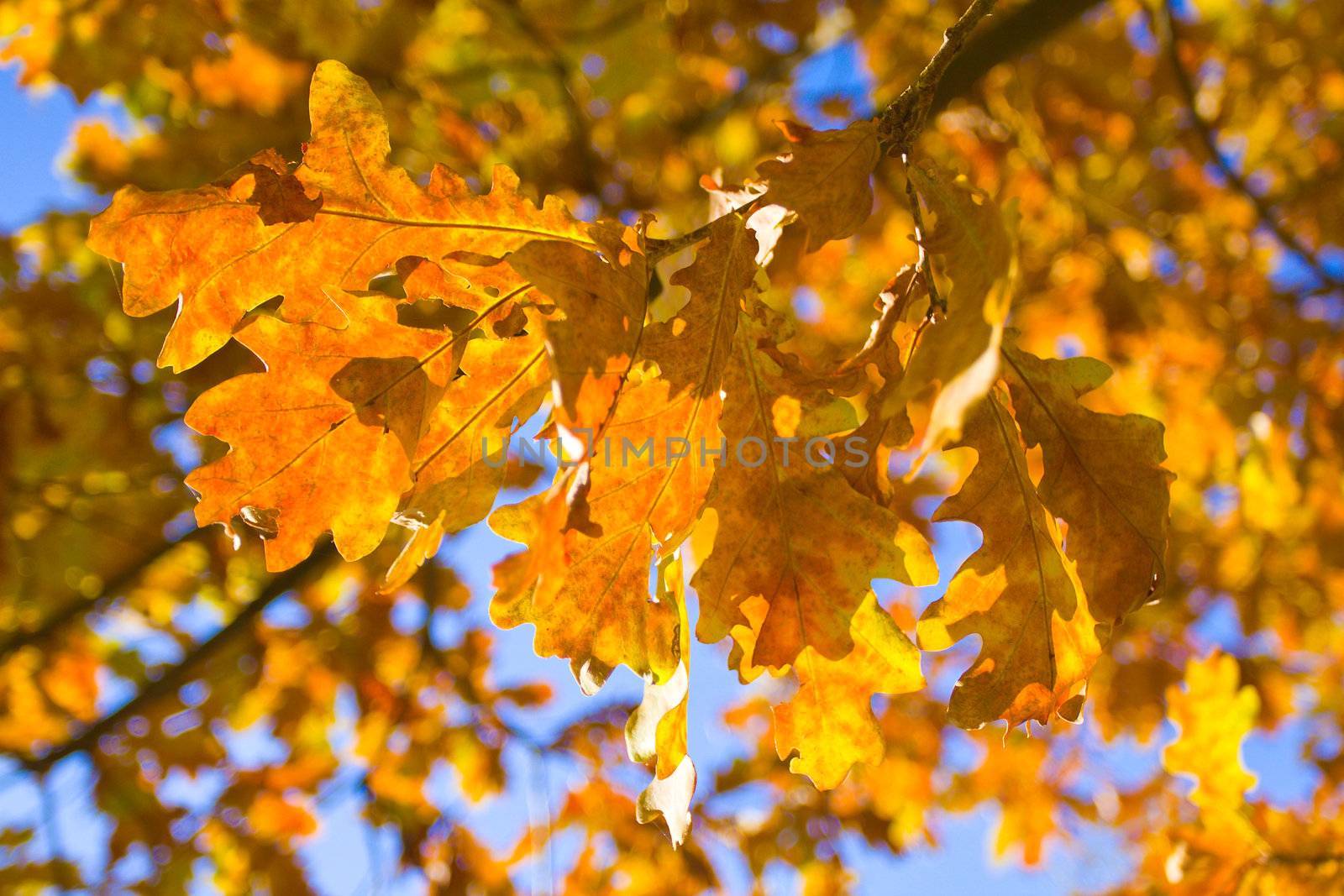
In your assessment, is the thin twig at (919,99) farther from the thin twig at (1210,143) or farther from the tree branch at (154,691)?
the tree branch at (154,691)

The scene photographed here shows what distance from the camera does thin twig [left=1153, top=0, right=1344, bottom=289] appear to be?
272cm

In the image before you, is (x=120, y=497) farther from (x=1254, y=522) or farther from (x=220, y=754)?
(x=1254, y=522)

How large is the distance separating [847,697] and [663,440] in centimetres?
42

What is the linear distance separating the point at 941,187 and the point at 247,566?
12.1 feet

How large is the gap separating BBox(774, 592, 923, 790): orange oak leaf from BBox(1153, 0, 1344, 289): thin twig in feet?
8.04

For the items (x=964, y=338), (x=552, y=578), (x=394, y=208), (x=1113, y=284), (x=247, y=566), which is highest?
(x=1113, y=284)

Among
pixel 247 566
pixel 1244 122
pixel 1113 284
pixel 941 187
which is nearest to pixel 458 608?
pixel 247 566

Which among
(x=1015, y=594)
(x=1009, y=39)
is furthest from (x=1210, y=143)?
(x=1015, y=594)

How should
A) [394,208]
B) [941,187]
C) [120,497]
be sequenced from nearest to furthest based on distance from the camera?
[941,187], [394,208], [120,497]

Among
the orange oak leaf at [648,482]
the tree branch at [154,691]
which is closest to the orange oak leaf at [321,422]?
the orange oak leaf at [648,482]

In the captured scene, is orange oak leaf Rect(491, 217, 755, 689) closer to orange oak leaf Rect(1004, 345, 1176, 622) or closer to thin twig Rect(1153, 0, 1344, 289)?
orange oak leaf Rect(1004, 345, 1176, 622)

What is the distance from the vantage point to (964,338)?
0.77m

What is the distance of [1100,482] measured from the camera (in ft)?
3.59

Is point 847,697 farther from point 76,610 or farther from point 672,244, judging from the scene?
point 76,610
